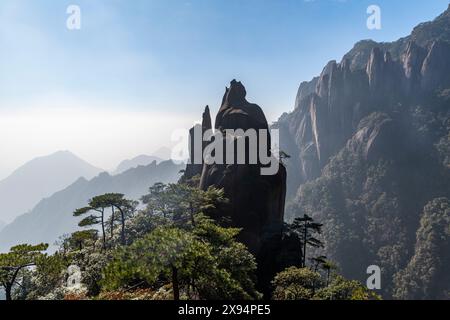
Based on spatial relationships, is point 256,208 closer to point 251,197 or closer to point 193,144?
point 251,197

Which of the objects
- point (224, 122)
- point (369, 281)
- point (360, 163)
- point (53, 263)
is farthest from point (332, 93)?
point (53, 263)

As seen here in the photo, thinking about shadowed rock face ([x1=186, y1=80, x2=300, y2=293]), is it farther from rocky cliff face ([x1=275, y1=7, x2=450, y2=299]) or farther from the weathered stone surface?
rocky cliff face ([x1=275, y1=7, x2=450, y2=299])

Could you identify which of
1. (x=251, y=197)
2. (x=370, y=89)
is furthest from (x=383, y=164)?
(x=251, y=197)

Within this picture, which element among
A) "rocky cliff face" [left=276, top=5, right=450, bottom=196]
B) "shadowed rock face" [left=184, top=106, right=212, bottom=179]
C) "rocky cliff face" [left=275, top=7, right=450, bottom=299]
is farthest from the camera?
"rocky cliff face" [left=276, top=5, right=450, bottom=196]

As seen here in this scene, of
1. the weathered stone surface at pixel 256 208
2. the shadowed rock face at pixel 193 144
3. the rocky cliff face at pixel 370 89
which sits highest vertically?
the rocky cliff face at pixel 370 89

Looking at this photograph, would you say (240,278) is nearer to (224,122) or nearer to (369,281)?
(224,122)

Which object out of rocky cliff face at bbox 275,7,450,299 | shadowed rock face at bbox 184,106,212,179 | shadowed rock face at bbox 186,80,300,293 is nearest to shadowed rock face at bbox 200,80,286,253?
shadowed rock face at bbox 186,80,300,293

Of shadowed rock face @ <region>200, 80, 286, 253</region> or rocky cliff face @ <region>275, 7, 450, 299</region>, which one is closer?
shadowed rock face @ <region>200, 80, 286, 253</region>

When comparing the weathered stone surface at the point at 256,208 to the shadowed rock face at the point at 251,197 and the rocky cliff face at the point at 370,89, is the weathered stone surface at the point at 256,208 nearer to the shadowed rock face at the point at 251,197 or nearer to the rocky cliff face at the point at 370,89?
the shadowed rock face at the point at 251,197

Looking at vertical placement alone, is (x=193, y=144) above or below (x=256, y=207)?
above

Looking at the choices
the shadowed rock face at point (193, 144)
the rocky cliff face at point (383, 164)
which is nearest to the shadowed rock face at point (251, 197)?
the shadowed rock face at point (193, 144)

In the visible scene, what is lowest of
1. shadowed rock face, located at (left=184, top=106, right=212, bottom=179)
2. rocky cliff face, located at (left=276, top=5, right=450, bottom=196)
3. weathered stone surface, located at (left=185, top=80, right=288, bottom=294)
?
weathered stone surface, located at (left=185, top=80, right=288, bottom=294)

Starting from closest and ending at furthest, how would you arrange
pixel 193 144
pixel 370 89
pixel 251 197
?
pixel 251 197 → pixel 193 144 → pixel 370 89
